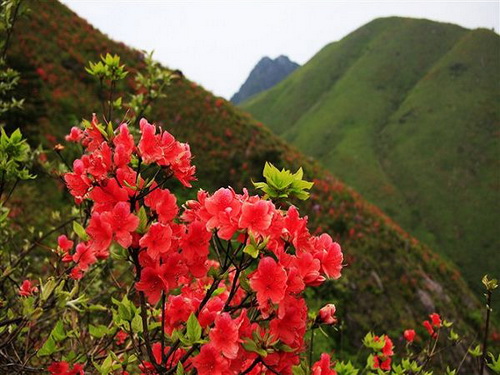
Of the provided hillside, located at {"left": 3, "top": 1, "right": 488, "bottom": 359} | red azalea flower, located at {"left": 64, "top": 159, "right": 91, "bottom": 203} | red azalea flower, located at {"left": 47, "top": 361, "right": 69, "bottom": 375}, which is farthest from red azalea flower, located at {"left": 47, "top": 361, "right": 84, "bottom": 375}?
hillside, located at {"left": 3, "top": 1, "right": 488, "bottom": 359}

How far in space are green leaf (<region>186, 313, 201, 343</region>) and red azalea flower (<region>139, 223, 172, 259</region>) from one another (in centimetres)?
26

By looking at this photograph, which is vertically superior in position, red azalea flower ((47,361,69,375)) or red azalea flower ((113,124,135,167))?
red azalea flower ((113,124,135,167))

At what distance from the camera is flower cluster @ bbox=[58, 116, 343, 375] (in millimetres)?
1301

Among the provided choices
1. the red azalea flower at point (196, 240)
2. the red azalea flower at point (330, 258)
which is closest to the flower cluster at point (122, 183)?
the red azalea flower at point (196, 240)

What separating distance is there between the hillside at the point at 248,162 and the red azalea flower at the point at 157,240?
7.69 meters

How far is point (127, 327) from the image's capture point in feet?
5.25

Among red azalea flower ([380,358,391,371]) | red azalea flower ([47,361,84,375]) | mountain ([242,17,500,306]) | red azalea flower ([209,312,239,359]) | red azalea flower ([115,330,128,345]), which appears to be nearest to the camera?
red azalea flower ([209,312,239,359])

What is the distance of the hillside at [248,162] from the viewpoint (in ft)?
32.1

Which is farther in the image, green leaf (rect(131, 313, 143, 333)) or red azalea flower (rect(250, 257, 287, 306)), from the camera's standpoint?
green leaf (rect(131, 313, 143, 333))

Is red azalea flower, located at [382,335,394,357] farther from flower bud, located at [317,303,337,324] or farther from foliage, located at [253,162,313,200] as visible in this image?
foliage, located at [253,162,313,200]

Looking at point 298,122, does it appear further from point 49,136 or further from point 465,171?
point 49,136

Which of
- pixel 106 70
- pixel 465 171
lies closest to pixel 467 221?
pixel 465 171

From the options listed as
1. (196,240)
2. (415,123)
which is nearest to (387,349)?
(196,240)

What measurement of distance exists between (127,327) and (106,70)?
7.26 feet
